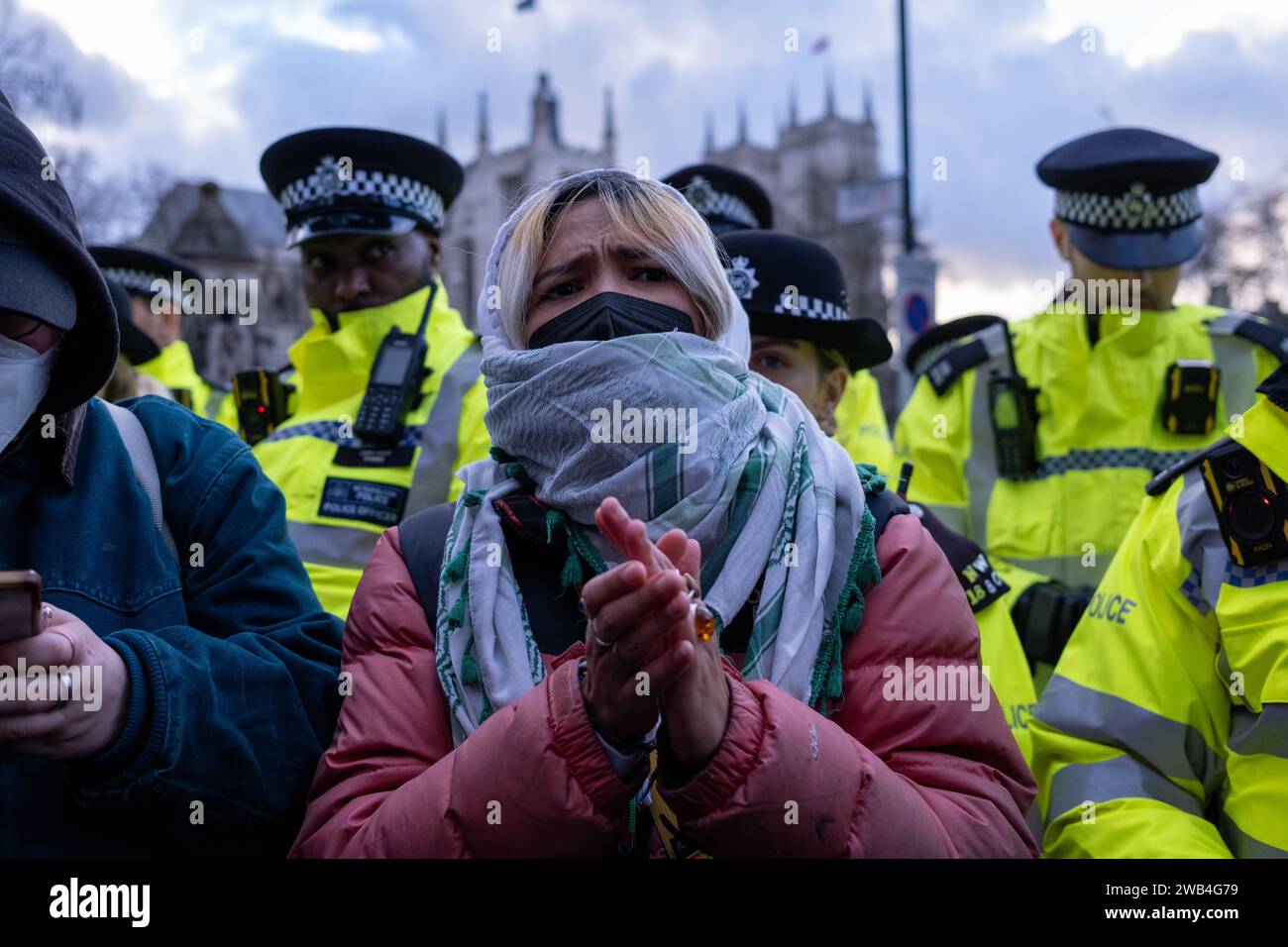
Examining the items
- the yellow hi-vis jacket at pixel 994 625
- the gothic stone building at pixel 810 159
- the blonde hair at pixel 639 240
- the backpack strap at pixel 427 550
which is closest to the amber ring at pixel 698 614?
the backpack strap at pixel 427 550

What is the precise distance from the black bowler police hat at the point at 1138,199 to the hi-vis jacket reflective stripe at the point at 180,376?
4.70 metres

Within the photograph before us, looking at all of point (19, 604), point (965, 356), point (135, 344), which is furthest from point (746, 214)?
point (19, 604)

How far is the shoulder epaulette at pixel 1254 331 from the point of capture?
177 inches

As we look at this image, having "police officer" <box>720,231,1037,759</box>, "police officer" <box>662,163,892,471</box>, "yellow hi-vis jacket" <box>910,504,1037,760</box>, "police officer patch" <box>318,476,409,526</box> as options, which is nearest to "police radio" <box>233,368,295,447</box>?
"police officer patch" <box>318,476,409,526</box>

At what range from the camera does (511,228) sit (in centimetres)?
245

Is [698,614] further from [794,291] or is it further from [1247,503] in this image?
[794,291]

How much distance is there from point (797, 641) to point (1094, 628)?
1.02 meters

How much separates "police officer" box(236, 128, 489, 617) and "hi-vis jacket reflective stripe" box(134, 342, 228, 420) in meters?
2.52

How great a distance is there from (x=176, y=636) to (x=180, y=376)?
5.97m

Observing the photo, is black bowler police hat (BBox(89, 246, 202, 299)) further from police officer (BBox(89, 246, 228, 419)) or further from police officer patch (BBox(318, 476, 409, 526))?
police officer patch (BBox(318, 476, 409, 526))

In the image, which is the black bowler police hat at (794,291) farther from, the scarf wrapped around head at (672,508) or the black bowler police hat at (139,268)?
the black bowler police hat at (139,268)

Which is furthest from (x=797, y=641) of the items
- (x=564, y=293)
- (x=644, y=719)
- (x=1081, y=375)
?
(x=1081, y=375)
